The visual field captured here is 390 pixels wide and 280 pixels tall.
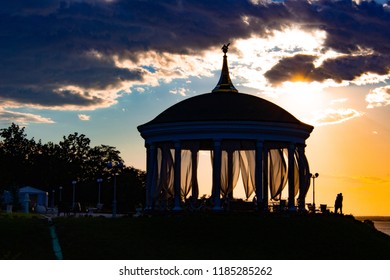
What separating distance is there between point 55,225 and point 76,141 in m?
99.3

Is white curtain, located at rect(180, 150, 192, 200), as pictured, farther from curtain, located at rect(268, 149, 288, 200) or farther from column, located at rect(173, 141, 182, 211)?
curtain, located at rect(268, 149, 288, 200)

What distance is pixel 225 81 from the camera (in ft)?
215

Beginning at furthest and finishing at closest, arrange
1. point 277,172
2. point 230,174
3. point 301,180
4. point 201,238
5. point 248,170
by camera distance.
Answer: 1. point 248,170
2. point 230,174
3. point 277,172
4. point 301,180
5. point 201,238

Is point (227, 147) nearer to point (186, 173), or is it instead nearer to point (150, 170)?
point (186, 173)

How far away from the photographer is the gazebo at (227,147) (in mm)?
58094

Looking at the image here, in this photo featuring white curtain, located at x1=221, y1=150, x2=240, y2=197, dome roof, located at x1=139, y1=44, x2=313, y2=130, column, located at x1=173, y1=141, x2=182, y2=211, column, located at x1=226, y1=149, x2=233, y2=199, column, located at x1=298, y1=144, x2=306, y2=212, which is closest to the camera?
dome roof, located at x1=139, y1=44, x2=313, y2=130

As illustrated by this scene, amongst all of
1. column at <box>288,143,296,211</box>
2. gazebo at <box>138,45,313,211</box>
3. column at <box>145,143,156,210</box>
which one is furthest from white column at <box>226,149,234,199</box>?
column at <box>145,143,156,210</box>

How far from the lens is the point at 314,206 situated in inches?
2443

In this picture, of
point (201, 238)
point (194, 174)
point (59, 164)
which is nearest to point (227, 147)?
point (194, 174)

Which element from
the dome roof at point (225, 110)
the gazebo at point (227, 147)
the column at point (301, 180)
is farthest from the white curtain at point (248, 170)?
the dome roof at point (225, 110)

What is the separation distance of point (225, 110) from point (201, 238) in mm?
14084

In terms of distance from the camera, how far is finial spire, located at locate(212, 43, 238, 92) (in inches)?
2564

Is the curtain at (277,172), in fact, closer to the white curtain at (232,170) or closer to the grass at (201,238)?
the white curtain at (232,170)
